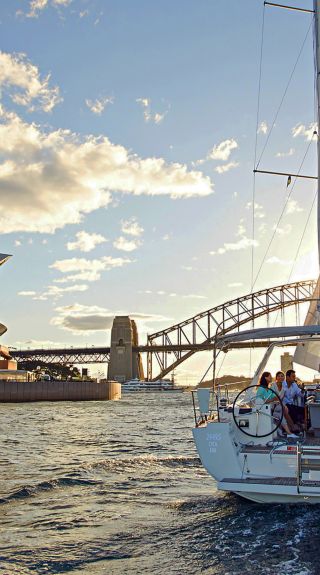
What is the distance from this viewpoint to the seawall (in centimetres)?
5521

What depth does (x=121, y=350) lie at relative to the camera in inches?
4345

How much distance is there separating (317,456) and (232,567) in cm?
214

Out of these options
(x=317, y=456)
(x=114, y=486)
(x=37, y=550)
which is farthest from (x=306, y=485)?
(x=114, y=486)

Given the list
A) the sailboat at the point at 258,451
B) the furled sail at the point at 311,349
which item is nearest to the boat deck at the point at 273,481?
the sailboat at the point at 258,451

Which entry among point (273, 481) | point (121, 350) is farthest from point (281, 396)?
point (121, 350)

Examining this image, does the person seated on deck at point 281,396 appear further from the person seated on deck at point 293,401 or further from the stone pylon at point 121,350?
the stone pylon at point 121,350

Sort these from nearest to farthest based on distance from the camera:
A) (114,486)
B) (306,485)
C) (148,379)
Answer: (306,485) → (114,486) → (148,379)

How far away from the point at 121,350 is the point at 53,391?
51.6 metres

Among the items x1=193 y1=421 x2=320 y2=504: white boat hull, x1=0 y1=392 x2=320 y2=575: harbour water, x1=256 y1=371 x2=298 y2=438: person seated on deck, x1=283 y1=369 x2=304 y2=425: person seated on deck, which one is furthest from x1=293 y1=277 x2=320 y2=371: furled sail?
x1=193 y1=421 x2=320 y2=504: white boat hull

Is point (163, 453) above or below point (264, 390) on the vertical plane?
below

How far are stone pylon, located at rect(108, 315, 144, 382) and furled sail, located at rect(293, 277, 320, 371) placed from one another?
9618cm

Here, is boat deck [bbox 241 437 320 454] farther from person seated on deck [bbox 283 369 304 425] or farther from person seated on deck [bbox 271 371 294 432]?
person seated on deck [bbox 283 369 304 425]

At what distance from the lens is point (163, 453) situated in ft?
53.6

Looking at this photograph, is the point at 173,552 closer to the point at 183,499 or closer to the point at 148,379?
the point at 183,499
